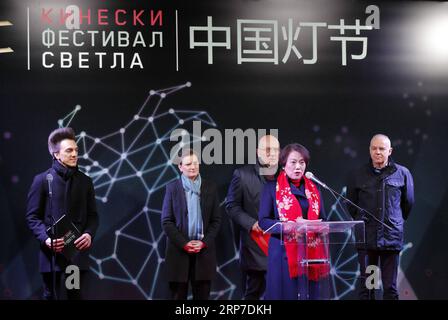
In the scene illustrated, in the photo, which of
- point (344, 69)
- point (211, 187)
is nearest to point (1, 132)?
point (211, 187)

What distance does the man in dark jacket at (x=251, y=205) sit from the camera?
26.2 feet

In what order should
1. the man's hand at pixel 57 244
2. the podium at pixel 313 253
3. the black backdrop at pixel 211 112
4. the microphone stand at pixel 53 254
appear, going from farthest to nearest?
the black backdrop at pixel 211 112 → the man's hand at pixel 57 244 → the microphone stand at pixel 53 254 → the podium at pixel 313 253

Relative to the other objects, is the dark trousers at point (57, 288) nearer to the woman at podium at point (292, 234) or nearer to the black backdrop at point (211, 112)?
the black backdrop at point (211, 112)

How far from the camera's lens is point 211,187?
8.08 meters

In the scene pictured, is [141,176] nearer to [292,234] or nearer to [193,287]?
[193,287]

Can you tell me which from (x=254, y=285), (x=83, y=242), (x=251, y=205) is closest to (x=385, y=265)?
(x=254, y=285)

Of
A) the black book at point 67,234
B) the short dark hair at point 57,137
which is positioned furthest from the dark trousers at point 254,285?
the short dark hair at point 57,137

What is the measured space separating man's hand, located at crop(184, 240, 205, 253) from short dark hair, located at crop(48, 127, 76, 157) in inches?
57.1

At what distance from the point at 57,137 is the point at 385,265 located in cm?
330

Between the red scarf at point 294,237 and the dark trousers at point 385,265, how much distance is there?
4.57 ft

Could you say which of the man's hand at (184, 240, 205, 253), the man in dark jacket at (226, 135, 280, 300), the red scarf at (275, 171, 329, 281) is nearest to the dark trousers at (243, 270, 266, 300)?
the man in dark jacket at (226, 135, 280, 300)

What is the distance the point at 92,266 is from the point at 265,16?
301 cm

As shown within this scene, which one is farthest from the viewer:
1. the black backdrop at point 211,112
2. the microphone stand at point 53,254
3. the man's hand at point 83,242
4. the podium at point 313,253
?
the black backdrop at point 211,112
